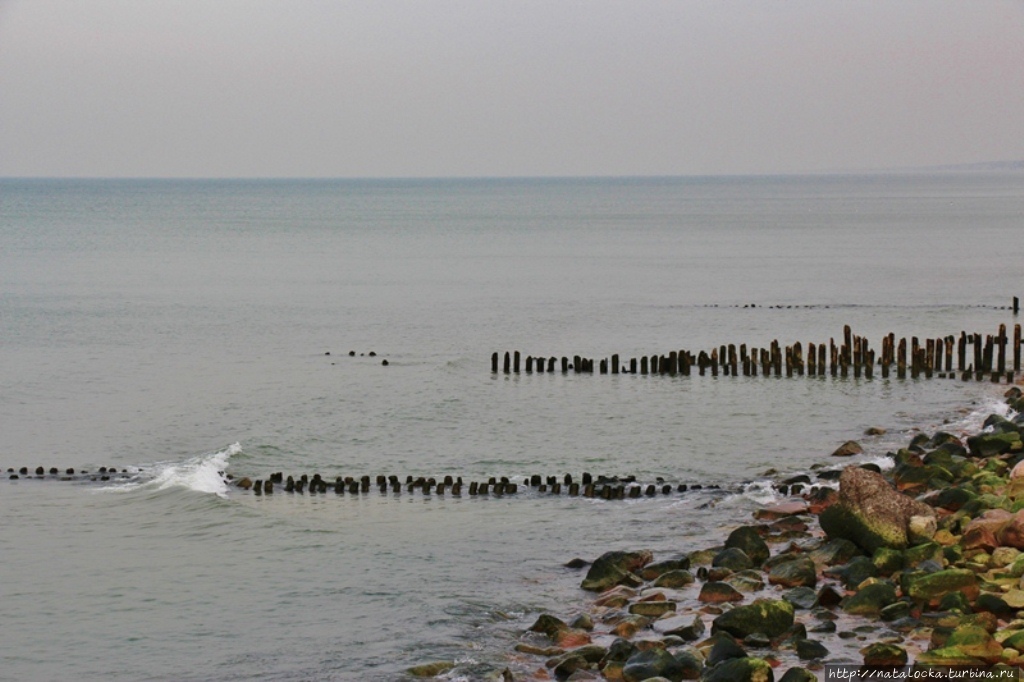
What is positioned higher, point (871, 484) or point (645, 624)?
point (871, 484)

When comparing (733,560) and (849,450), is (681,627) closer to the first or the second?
(733,560)

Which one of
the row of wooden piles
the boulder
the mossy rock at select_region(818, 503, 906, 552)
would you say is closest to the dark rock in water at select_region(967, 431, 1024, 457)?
the row of wooden piles

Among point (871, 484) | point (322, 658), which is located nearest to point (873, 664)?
point (871, 484)

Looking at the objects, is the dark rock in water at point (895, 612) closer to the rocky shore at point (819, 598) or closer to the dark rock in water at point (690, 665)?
the rocky shore at point (819, 598)

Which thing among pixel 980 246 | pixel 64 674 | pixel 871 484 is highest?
pixel 980 246

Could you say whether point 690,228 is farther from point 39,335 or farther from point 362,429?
point 362,429

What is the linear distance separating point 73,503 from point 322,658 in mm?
10951

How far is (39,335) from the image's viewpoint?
55344 mm

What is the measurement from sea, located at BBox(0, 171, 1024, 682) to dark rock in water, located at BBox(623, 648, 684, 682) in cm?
150

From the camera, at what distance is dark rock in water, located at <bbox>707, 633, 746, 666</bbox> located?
1623 centimetres

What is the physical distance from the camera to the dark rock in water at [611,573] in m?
20.8

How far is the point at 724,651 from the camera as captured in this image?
53.4ft

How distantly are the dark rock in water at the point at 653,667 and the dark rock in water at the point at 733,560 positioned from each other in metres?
4.65

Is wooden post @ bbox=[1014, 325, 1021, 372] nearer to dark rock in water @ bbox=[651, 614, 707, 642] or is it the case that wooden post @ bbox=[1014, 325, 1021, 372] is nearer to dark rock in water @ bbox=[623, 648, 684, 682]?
dark rock in water @ bbox=[651, 614, 707, 642]
